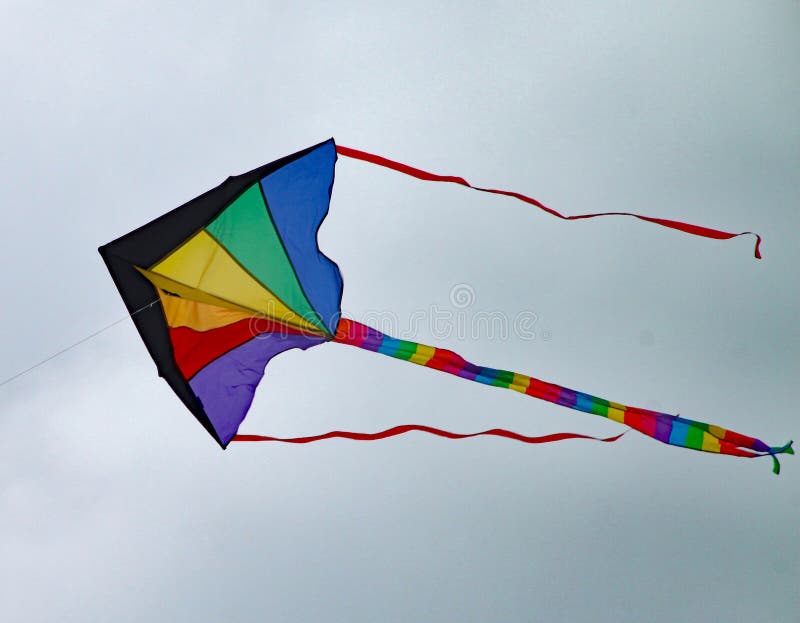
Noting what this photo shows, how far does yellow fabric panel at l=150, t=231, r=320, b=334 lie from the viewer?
693 centimetres

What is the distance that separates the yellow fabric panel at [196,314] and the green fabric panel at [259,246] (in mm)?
419

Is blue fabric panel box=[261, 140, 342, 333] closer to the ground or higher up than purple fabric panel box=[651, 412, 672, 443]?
higher up

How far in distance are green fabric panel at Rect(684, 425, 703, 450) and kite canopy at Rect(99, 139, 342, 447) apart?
3.28 meters

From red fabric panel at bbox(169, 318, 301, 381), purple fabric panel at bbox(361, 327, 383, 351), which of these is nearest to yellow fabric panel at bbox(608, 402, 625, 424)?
purple fabric panel at bbox(361, 327, 383, 351)

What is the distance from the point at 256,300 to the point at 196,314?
23.6 inches

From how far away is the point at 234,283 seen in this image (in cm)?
741

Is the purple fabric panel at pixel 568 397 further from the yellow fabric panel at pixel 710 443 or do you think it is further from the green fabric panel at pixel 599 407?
the yellow fabric panel at pixel 710 443

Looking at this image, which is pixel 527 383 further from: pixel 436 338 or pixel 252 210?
pixel 436 338

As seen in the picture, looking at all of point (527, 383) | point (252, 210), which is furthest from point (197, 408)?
point (527, 383)

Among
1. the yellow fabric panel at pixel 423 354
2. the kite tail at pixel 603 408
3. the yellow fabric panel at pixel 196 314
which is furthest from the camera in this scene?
the yellow fabric panel at pixel 196 314

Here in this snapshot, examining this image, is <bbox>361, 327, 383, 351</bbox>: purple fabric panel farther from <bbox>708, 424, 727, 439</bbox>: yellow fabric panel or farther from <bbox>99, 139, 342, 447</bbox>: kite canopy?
<bbox>708, 424, 727, 439</bbox>: yellow fabric panel

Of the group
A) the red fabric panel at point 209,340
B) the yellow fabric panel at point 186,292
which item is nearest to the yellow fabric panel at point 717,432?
the red fabric panel at point 209,340

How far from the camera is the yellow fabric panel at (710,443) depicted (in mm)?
6496

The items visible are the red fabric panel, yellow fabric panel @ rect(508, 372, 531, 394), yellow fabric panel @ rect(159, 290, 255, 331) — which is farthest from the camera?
the red fabric panel
